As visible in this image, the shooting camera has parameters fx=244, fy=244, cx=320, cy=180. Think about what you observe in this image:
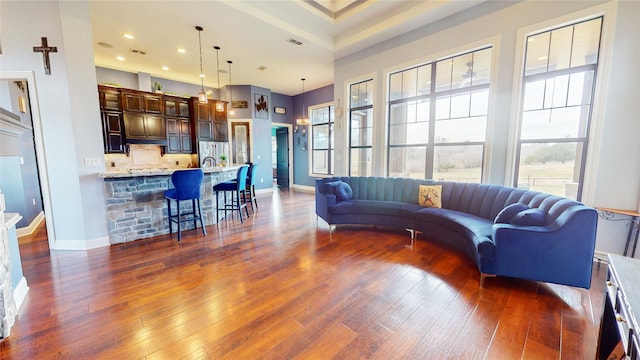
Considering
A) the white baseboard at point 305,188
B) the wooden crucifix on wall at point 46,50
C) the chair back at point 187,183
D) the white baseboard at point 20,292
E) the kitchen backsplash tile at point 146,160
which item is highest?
the wooden crucifix on wall at point 46,50

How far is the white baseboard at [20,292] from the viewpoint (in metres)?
2.05

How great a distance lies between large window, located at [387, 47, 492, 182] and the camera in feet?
12.6

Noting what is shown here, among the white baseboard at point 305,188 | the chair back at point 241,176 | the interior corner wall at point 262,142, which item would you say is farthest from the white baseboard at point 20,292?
the white baseboard at point 305,188

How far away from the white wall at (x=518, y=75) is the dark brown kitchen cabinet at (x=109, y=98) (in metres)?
5.61

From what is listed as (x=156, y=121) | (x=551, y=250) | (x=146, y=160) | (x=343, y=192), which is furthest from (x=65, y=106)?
(x=551, y=250)

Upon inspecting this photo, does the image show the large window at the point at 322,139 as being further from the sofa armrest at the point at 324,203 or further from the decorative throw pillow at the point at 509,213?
the decorative throw pillow at the point at 509,213

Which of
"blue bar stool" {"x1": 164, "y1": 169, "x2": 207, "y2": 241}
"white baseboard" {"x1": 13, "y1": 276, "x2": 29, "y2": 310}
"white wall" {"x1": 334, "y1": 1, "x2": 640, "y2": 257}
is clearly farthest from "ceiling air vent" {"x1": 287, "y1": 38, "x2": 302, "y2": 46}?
"white baseboard" {"x1": 13, "y1": 276, "x2": 29, "y2": 310}

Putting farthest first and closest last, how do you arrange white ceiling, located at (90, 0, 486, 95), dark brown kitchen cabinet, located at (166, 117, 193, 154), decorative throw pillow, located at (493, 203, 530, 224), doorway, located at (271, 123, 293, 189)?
doorway, located at (271, 123, 293, 189) → dark brown kitchen cabinet, located at (166, 117, 193, 154) → white ceiling, located at (90, 0, 486, 95) → decorative throw pillow, located at (493, 203, 530, 224)

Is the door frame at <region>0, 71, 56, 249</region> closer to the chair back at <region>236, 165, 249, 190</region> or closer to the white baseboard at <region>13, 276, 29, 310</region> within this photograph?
the white baseboard at <region>13, 276, 29, 310</region>

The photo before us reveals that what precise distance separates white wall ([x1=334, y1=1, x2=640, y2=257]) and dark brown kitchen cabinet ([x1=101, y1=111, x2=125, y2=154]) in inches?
225

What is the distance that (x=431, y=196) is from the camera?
377cm

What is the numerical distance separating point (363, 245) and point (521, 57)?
10.8 ft

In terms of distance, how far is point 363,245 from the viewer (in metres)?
3.39

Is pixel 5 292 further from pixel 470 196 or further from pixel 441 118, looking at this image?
pixel 441 118
